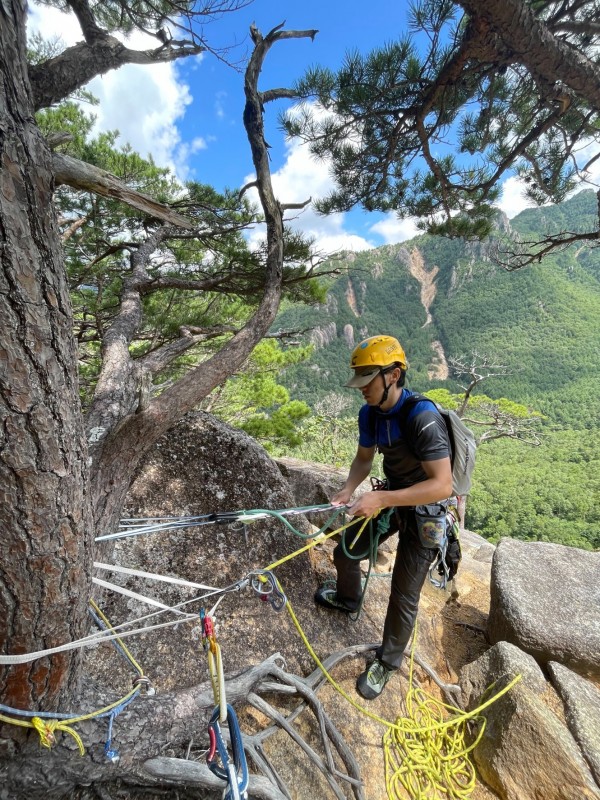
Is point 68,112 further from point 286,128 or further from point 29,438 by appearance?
point 29,438

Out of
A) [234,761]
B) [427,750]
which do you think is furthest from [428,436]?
[427,750]

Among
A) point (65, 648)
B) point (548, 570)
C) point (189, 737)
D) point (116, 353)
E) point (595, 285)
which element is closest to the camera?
point (65, 648)

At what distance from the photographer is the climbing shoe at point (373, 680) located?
230cm

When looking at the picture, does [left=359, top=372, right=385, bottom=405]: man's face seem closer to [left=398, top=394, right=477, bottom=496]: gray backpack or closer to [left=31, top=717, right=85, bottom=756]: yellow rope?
[left=398, top=394, right=477, bottom=496]: gray backpack

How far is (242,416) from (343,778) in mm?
9044

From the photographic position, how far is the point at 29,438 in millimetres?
890

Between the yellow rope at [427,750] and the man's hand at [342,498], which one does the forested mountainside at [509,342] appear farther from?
the yellow rope at [427,750]

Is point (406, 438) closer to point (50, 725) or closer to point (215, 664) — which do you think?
point (215, 664)

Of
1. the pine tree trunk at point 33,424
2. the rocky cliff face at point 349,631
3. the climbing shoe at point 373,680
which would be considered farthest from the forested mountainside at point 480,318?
the pine tree trunk at point 33,424

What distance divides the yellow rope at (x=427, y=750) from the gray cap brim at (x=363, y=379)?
50.7 inches

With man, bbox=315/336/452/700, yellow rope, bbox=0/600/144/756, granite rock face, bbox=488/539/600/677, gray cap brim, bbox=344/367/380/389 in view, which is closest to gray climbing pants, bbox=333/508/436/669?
man, bbox=315/336/452/700

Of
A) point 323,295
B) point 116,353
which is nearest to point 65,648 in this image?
point 116,353

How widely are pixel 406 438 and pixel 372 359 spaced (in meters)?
0.51

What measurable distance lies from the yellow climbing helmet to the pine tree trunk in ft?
5.01
